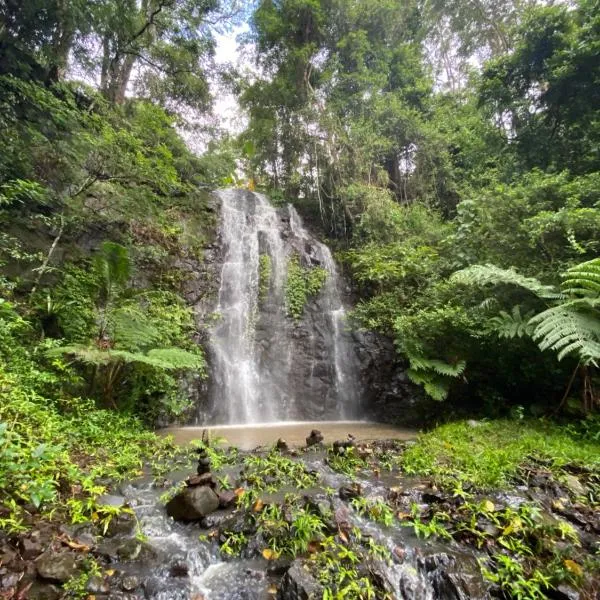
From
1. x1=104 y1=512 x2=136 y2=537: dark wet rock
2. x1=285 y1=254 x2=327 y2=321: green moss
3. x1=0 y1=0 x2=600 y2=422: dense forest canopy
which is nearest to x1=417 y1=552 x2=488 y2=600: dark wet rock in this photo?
x1=104 y1=512 x2=136 y2=537: dark wet rock

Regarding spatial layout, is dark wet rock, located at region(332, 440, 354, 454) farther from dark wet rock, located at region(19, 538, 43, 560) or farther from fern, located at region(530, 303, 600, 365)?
dark wet rock, located at region(19, 538, 43, 560)

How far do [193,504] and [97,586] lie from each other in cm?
86

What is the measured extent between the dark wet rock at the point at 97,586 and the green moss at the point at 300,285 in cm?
753

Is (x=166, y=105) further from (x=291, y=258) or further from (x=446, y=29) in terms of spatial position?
(x=446, y=29)

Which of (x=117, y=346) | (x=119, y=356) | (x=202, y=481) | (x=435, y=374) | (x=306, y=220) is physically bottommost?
(x=202, y=481)

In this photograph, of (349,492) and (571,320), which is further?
(571,320)

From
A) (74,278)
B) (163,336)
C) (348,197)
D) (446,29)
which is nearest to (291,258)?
(348,197)

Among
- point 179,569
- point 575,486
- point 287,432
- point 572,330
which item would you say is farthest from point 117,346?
point 572,330

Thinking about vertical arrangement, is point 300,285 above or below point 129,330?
above

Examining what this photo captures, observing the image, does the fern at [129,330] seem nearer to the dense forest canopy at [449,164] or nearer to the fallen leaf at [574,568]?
the dense forest canopy at [449,164]

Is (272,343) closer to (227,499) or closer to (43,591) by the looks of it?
(227,499)

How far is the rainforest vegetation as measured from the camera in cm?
417

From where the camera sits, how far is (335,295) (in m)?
10.3

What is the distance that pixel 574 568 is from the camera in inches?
89.4
